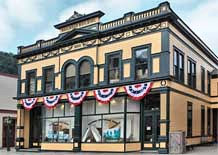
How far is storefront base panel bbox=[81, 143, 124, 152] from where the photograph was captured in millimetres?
25806

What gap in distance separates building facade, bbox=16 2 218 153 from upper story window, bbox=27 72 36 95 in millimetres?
88

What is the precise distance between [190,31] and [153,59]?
17.5 ft

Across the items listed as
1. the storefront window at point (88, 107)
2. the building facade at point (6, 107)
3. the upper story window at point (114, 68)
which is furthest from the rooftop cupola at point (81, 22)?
the building facade at point (6, 107)

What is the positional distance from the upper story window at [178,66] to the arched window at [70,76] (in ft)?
27.4

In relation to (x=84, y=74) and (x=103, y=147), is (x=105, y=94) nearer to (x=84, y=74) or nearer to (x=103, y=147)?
(x=84, y=74)

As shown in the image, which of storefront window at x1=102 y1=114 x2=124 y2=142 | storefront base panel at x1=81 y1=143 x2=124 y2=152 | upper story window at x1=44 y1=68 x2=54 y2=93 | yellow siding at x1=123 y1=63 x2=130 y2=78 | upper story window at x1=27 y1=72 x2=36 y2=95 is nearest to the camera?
storefront base panel at x1=81 y1=143 x2=124 y2=152

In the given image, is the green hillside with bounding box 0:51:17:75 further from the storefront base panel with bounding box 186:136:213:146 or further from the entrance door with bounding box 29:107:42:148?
the storefront base panel with bounding box 186:136:213:146

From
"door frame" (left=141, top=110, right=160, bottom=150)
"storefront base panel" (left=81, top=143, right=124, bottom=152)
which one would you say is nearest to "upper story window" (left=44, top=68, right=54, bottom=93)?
"storefront base panel" (left=81, top=143, right=124, bottom=152)

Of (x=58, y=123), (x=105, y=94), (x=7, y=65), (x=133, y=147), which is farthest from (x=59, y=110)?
(x=7, y=65)

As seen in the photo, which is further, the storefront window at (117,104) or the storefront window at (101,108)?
the storefront window at (101,108)

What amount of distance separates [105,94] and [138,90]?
9.72 feet

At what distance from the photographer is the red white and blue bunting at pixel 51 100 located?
30609mm

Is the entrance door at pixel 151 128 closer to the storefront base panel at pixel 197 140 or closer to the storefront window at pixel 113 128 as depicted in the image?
the storefront window at pixel 113 128

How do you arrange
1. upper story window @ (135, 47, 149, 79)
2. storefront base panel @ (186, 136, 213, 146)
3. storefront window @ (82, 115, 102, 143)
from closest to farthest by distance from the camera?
upper story window @ (135, 47, 149, 79)
storefront base panel @ (186, 136, 213, 146)
storefront window @ (82, 115, 102, 143)
